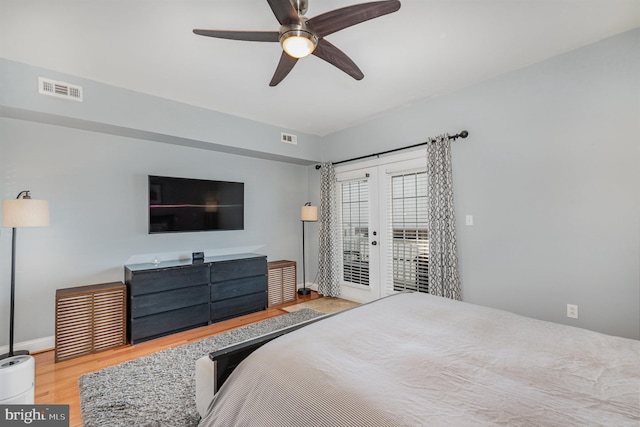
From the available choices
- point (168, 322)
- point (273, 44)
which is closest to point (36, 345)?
point (168, 322)

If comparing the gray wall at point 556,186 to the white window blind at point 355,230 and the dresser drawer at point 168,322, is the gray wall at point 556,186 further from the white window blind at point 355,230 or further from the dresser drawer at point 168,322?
the dresser drawer at point 168,322

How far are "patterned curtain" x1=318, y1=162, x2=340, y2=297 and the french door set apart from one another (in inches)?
4.0

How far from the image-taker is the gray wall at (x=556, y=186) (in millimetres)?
2303

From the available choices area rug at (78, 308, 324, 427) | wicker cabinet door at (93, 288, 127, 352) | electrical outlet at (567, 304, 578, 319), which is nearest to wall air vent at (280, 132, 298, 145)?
wicker cabinet door at (93, 288, 127, 352)

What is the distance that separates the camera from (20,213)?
7.91 ft

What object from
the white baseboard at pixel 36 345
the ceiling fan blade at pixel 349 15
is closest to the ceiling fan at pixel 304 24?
the ceiling fan blade at pixel 349 15

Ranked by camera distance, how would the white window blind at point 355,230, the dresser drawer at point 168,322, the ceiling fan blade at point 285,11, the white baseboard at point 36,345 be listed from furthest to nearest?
the white window blind at point 355,230 < the dresser drawer at point 168,322 < the white baseboard at point 36,345 < the ceiling fan blade at point 285,11

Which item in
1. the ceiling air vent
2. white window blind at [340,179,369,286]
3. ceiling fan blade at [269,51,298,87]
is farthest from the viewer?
white window blind at [340,179,369,286]

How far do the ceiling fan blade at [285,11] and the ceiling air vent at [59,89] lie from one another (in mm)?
2454

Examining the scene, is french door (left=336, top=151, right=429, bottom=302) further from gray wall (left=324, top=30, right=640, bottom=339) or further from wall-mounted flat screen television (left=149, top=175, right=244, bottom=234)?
wall-mounted flat screen television (left=149, top=175, right=244, bottom=234)

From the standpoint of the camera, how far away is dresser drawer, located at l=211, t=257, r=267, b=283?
145 inches

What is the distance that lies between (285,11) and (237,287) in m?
3.25

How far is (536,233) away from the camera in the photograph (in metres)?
2.74

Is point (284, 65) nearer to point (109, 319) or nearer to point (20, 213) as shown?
point (20, 213)
